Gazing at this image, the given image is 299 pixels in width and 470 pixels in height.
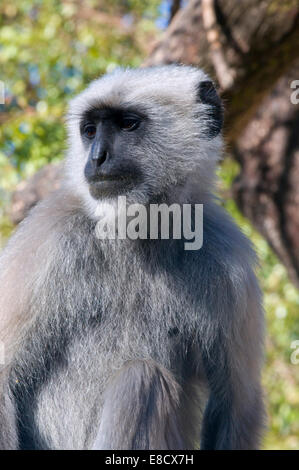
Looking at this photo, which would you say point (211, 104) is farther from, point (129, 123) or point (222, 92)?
point (222, 92)

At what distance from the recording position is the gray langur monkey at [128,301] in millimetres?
4777

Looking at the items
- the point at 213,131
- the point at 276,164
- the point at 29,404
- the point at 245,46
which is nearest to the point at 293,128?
the point at 276,164

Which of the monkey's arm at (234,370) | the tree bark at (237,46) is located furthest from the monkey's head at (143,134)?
the tree bark at (237,46)

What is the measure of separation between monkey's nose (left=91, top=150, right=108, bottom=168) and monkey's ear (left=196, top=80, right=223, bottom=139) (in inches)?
37.5

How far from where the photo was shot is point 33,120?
10.9m

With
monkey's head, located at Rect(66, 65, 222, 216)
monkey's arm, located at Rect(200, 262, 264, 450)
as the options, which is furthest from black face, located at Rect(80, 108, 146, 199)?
monkey's arm, located at Rect(200, 262, 264, 450)

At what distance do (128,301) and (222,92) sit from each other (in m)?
3.98

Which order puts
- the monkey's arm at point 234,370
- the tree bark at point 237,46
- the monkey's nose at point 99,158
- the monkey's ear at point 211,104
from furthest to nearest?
the tree bark at point 237,46 < the monkey's ear at point 211,104 < the monkey's arm at point 234,370 < the monkey's nose at point 99,158

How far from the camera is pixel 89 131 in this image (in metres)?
5.16

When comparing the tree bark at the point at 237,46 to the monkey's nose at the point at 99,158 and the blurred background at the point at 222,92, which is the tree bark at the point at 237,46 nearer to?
the blurred background at the point at 222,92

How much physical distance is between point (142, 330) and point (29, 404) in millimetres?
879

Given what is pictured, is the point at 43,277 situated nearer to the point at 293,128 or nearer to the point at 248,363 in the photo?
the point at 248,363

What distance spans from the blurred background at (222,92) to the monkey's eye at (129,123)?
171 cm

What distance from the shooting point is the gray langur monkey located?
4777mm
